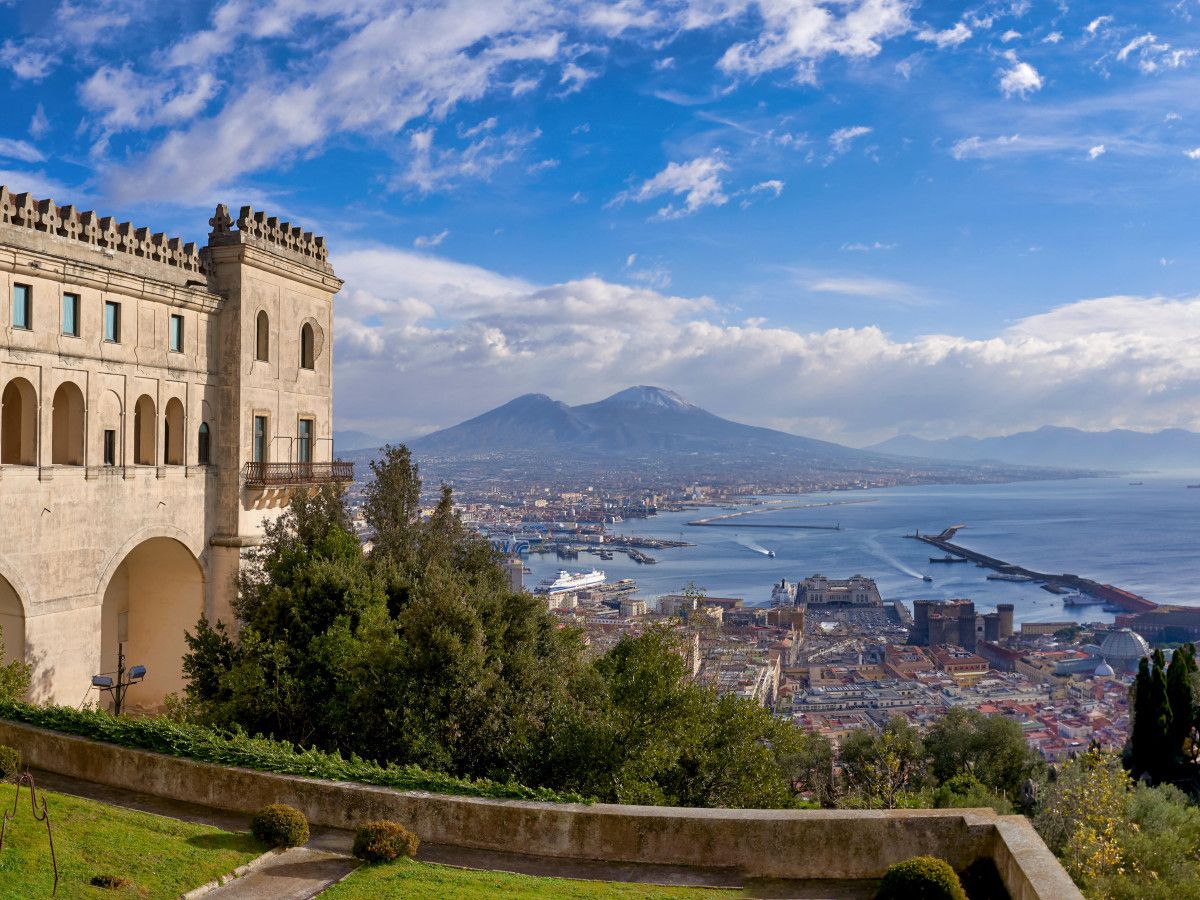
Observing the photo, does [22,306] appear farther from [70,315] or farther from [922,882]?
[922,882]

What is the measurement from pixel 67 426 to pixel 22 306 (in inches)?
110

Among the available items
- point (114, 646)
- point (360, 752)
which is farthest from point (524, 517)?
point (360, 752)

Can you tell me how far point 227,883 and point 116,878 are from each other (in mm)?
868

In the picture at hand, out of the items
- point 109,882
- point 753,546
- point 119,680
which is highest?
point 109,882

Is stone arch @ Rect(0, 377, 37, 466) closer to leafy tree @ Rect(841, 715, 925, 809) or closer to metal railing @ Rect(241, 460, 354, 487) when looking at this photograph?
metal railing @ Rect(241, 460, 354, 487)

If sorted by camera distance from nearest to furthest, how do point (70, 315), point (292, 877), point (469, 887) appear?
point (469, 887) < point (292, 877) < point (70, 315)

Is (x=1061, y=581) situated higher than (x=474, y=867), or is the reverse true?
(x=474, y=867)

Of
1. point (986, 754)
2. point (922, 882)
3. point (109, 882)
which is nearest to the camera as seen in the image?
point (922, 882)

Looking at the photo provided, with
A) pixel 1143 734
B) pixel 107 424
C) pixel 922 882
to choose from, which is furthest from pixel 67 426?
pixel 1143 734

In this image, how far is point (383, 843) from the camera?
8.19 metres

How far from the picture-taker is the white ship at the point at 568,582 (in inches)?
2948

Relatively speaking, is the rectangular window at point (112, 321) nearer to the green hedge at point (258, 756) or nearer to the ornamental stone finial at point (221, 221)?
the ornamental stone finial at point (221, 221)

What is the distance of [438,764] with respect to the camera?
11.8 meters

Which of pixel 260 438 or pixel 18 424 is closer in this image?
pixel 18 424
